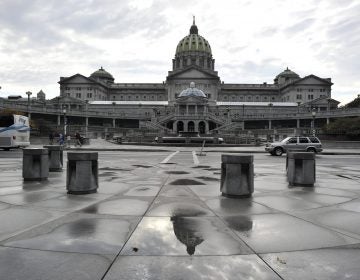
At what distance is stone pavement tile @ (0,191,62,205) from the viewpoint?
8.75 metres

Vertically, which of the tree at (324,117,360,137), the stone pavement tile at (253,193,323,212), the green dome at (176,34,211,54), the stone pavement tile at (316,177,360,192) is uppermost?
the green dome at (176,34,211,54)

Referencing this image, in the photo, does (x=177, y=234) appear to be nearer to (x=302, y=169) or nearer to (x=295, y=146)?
(x=302, y=169)

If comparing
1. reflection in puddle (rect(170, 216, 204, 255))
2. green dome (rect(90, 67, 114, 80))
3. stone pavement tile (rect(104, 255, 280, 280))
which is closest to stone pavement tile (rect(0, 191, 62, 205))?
reflection in puddle (rect(170, 216, 204, 255))

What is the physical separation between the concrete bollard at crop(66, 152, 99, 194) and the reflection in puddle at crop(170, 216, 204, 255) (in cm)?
341

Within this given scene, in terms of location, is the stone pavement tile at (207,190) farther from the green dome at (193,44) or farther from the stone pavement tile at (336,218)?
the green dome at (193,44)

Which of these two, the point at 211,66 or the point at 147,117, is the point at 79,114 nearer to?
the point at 147,117

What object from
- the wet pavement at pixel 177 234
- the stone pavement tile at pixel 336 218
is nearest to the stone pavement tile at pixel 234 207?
the wet pavement at pixel 177 234

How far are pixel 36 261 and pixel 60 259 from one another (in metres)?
0.28

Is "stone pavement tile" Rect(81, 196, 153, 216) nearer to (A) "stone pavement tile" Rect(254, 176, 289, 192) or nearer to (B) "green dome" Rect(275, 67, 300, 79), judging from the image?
(A) "stone pavement tile" Rect(254, 176, 289, 192)

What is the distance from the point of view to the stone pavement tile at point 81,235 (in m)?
5.35

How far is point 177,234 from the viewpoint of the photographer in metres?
6.07

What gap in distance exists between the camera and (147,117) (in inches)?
5128

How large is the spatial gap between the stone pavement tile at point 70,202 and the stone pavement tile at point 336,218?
4.39 meters

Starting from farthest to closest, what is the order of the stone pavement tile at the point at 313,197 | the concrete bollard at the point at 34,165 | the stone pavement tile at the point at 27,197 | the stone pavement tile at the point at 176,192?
the concrete bollard at the point at 34,165, the stone pavement tile at the point at 176,192, the stone pavement tile at the point at 313,197, the stone pavement tile at the point at 27,197
